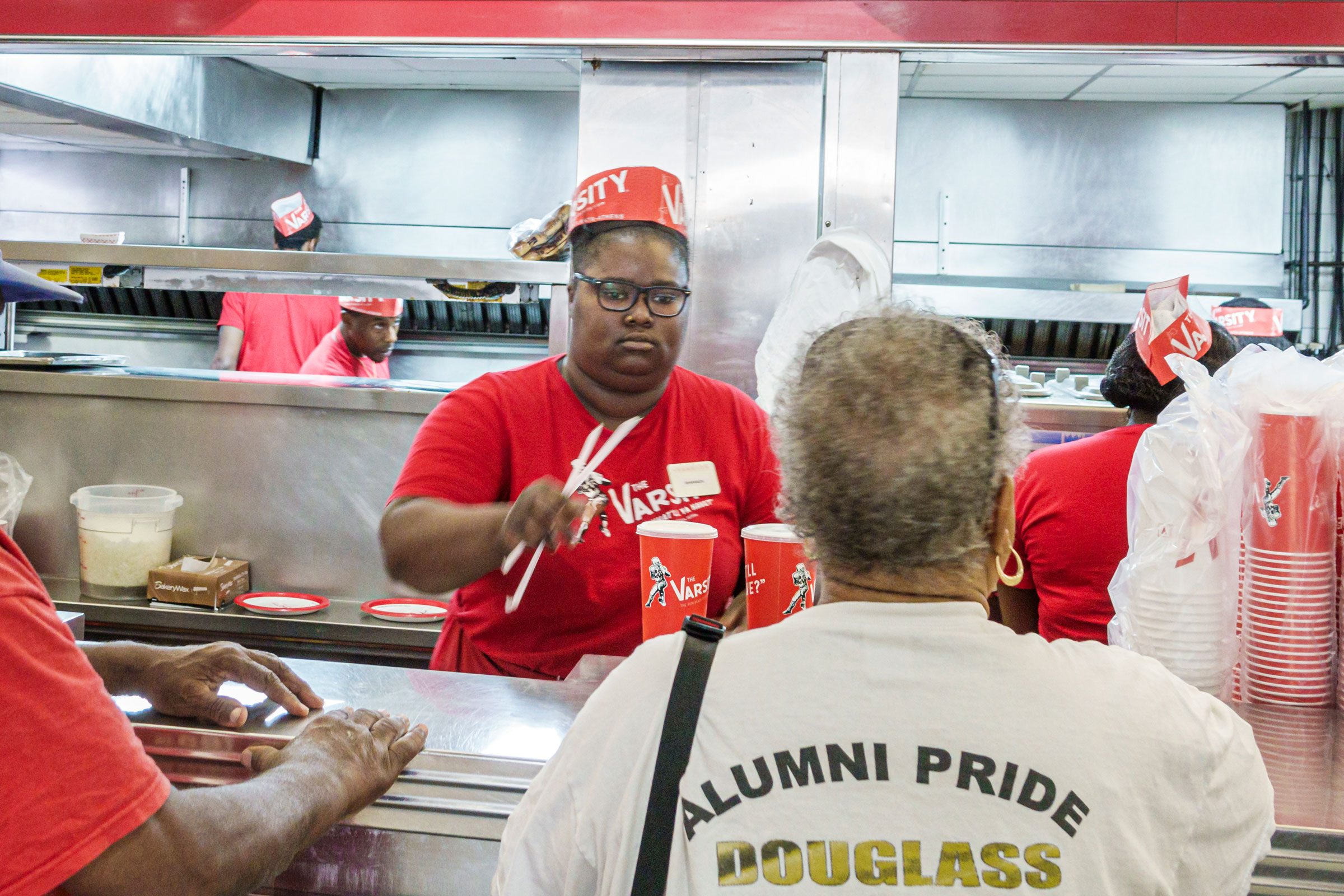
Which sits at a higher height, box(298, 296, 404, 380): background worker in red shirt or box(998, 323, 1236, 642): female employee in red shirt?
box(298, 296, 404, 380): background worker in red shirt

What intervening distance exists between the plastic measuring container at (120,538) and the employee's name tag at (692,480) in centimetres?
210

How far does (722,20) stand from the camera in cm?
317

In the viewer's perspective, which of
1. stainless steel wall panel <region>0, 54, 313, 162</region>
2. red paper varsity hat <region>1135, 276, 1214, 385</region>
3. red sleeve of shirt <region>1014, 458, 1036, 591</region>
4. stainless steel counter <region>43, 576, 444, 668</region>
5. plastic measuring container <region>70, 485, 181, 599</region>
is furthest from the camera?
stainless steel wall panel <region>0, 54, 313, 162</region>

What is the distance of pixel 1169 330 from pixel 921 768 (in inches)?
47.6

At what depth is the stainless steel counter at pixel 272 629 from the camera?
3.09 meters

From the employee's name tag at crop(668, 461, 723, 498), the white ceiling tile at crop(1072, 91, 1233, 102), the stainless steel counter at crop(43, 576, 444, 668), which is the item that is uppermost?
the white ceiling tile at crop(1072, 91, 1233, 102)

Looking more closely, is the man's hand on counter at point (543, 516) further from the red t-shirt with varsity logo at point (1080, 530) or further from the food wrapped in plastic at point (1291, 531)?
the red t-shirt with varsity logo at point (1080, 530)

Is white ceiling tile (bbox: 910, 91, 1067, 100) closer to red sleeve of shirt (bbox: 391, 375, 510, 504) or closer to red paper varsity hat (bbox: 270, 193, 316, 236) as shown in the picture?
red paper varsity hat (bbox: 270, 193, 316, 236)

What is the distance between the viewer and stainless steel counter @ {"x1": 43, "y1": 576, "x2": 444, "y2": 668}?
10.2 feet

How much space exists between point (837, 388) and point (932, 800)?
0.32 meters

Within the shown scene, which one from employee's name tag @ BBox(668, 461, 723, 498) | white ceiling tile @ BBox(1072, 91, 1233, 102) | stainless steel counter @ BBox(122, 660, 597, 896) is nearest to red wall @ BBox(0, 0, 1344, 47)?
employee's name tag @ BBox(668, 461, 723, 498)

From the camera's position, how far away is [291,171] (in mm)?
6047

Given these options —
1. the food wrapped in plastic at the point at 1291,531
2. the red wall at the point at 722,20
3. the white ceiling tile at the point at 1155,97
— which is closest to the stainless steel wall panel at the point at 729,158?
the red wall at the point at 722,20

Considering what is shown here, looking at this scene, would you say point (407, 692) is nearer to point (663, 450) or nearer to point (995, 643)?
point (663, 450)
